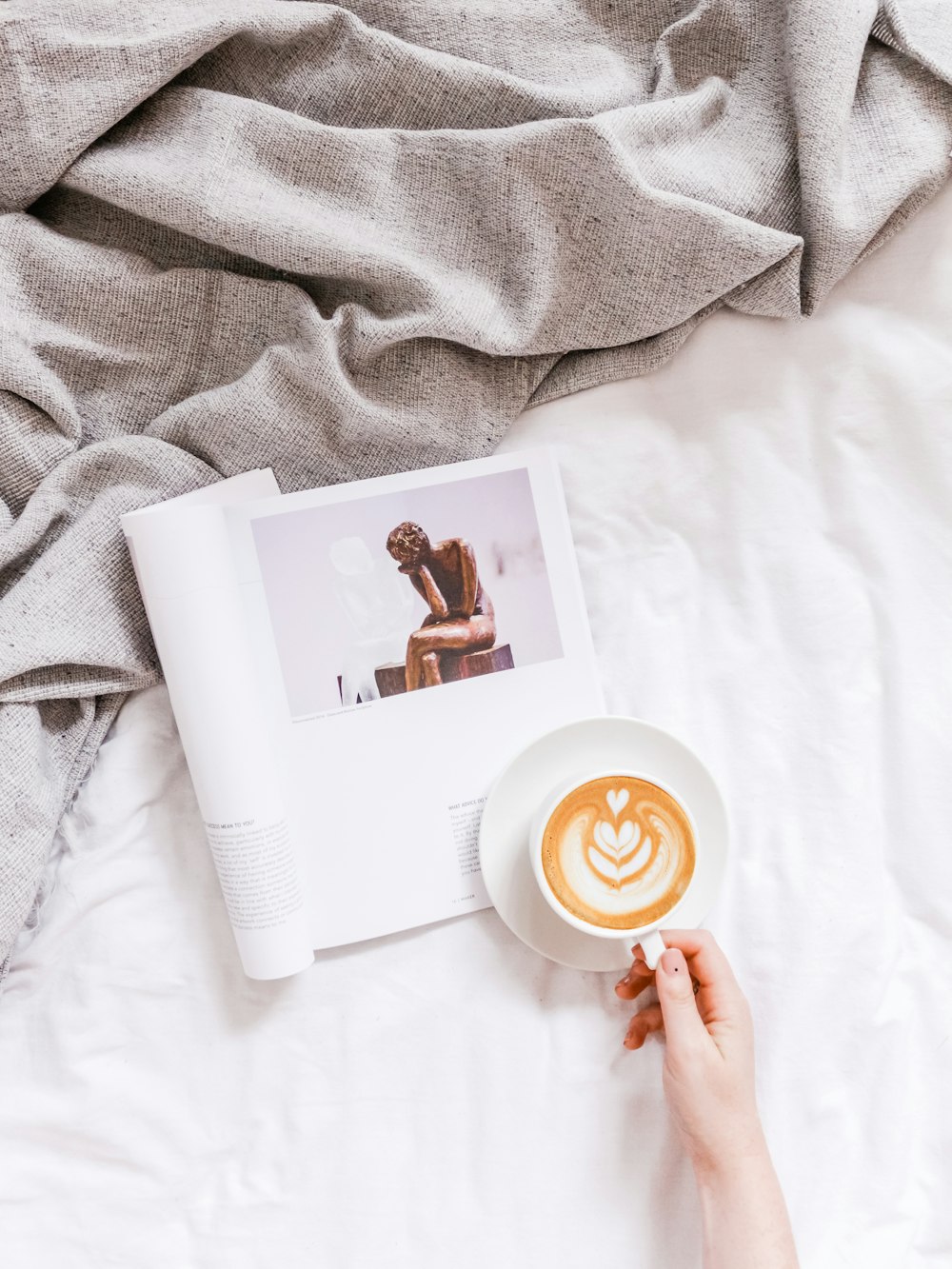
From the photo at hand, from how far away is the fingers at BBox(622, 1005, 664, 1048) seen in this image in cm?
73

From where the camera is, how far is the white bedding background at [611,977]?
72 centimetres

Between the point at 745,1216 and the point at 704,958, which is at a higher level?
the point at 704,958

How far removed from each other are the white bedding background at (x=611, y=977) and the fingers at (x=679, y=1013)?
0.22 ft

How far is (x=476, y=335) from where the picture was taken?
0.74 metres

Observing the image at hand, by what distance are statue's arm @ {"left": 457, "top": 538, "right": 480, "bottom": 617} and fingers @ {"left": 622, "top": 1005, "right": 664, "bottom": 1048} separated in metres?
0.33

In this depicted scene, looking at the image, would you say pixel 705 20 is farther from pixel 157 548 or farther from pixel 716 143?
pixel 157 548

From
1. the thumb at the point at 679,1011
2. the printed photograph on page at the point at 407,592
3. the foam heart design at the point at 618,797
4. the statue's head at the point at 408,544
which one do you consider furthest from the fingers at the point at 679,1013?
the statue's head at the point at 408,544

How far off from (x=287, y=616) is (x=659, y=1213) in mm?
522

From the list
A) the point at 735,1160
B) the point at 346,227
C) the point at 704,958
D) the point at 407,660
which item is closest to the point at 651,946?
the point at 704,958

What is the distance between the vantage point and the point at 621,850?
715 mm

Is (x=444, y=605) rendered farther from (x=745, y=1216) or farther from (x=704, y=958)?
(x=745, y=1216)

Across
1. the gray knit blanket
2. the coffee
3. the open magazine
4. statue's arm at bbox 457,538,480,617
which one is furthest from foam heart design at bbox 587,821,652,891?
the gray knit blanket

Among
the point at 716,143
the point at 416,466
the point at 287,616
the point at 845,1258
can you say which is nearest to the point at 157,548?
the point at 287,616

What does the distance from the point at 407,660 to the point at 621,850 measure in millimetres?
216
